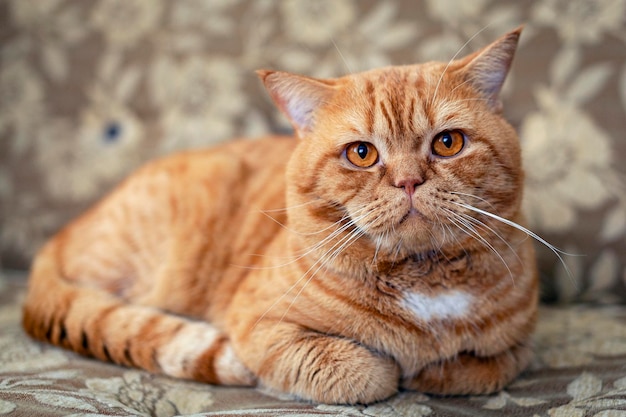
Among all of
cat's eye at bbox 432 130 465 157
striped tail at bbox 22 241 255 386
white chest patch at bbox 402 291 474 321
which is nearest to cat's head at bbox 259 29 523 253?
cat's eye at bbox 432 130 465 157

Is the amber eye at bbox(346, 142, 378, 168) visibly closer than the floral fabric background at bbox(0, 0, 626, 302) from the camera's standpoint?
Yes

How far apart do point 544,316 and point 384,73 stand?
1.00 m

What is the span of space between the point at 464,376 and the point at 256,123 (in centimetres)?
136

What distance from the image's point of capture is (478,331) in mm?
1405

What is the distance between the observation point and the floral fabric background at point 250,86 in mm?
1981

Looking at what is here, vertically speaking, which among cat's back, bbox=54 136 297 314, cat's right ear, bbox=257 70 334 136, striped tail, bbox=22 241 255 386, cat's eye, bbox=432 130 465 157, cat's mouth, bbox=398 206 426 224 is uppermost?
cat's right ear, bbox=257 70 334 136

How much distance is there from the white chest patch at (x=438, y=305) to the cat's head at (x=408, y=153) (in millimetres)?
124

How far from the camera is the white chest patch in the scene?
136 centimetres

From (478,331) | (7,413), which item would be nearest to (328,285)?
(478,331)

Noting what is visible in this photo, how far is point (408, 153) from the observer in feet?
4.22

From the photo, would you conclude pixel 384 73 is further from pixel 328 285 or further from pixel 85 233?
pixel 85 233

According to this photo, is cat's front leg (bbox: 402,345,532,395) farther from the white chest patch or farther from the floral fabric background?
the floral fabric background

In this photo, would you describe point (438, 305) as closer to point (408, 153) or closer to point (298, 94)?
point (408, 153)

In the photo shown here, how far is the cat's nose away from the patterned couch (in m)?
0.47
